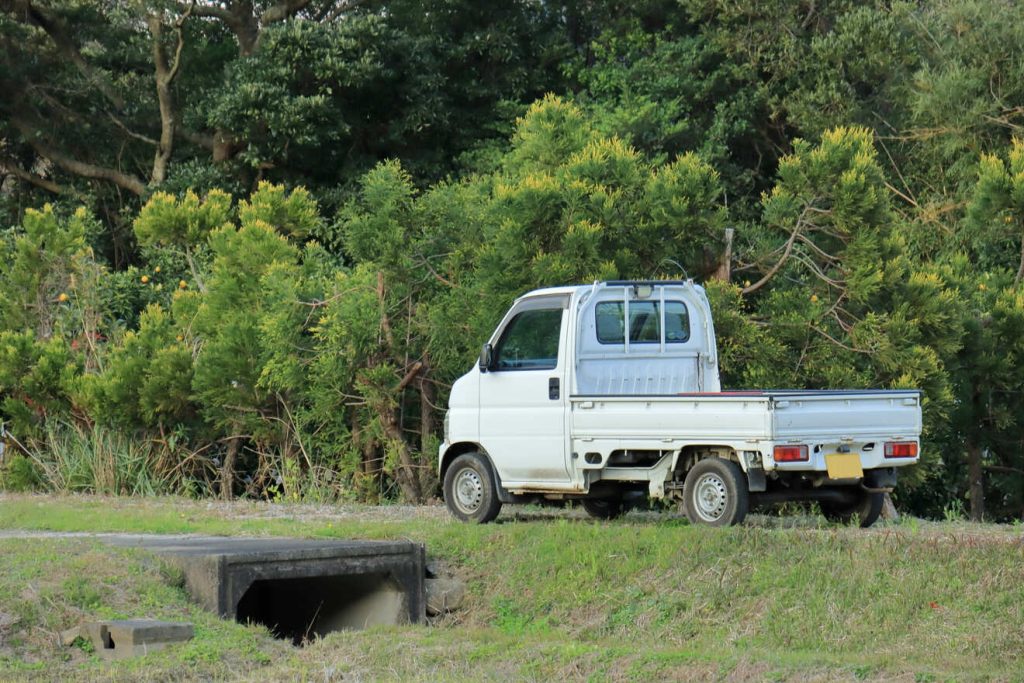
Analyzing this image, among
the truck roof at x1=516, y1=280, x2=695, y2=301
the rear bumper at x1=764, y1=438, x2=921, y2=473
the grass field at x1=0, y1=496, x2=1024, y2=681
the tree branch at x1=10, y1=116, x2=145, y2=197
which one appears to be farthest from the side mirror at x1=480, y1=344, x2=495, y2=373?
the tree branch at x1=10, y1=116, x2=145, y2=197

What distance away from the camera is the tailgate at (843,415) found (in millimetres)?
11336

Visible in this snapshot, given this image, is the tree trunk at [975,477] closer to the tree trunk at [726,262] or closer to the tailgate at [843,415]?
the tree trunk at [726,262]

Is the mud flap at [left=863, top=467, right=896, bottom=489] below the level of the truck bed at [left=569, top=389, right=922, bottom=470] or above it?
below

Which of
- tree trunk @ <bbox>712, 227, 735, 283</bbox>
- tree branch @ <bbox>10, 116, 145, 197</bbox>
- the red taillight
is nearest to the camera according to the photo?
the red taillight

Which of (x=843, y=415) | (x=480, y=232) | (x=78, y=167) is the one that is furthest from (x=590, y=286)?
(x=78, y=167)

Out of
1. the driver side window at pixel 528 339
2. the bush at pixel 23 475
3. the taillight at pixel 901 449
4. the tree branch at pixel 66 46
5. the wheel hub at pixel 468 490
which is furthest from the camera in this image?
the tree branch at pixel 66 46

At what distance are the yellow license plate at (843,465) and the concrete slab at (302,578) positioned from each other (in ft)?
10.6

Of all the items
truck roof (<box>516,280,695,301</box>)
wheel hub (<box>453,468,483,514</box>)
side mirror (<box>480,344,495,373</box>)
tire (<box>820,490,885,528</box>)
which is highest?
truck roof (<box>516,280,695,301</box>)

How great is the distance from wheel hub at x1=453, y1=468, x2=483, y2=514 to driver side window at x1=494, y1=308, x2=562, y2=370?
104 centimetres

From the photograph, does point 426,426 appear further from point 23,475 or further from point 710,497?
point 710,497

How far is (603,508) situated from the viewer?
13.9m

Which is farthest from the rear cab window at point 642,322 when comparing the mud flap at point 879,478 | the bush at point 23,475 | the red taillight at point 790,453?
the bush at point 23,475

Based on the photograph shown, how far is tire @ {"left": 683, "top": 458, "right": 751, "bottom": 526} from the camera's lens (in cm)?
1163

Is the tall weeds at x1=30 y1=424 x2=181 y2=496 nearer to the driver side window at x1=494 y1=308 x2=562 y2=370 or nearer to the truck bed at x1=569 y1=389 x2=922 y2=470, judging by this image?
the driver side window at x1=494 y1=308 x2=562 y2=370
